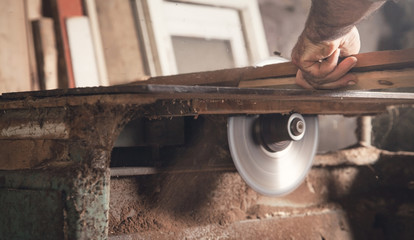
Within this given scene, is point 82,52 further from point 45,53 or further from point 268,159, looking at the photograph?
point 268,159

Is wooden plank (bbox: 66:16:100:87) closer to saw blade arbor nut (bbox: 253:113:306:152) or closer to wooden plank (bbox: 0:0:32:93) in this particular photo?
wooden plank (bbox: 0:0:32:93)

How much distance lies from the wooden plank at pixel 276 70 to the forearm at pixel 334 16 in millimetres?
138

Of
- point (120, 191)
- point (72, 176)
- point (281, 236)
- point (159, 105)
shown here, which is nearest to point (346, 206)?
point (281, 236)

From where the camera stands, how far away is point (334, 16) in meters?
1.49

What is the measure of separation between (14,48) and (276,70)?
5.21ft

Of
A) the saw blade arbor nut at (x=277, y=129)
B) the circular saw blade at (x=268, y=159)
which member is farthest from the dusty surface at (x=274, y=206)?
the saw blade arbor nut at (x=277, y=129)

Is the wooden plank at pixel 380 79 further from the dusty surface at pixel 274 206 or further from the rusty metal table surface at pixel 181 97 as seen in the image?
the dusty surface at pixel 274 206

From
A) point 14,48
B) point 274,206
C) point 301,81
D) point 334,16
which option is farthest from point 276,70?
point 14,48

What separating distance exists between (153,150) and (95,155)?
0.55 m

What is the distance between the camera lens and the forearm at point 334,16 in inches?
57.4

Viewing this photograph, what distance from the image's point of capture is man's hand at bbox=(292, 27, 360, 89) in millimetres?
1593

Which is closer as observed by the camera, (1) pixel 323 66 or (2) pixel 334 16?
(2) pixel 334 16

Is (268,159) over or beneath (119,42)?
beneath

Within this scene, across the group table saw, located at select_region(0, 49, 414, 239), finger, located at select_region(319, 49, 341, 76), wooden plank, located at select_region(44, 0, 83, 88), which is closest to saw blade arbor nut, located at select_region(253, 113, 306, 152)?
table saw, located at select_region(0, 49, 414, 239)
